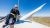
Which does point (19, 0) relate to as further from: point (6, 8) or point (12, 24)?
point (12, 24)

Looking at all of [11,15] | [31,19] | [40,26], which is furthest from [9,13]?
[40,26]

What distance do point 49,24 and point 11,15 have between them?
50 cm

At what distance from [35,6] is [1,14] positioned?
0.44 meters

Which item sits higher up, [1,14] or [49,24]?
[1,14]

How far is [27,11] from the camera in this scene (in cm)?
131

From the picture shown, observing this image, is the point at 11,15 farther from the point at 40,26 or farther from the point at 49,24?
the point at 49,24

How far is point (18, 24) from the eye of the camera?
129cm

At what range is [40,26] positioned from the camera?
1.31 m

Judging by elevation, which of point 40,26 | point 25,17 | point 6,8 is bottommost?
point 40,26

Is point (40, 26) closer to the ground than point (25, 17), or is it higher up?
closer to the ground

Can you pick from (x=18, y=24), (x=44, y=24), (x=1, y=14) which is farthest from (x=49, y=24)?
(x=1, y=14)

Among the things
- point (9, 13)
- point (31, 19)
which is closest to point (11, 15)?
point (9, 13)

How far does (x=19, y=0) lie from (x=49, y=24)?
1.61ft

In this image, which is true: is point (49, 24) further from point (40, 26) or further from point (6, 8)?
point (6, 8)
